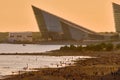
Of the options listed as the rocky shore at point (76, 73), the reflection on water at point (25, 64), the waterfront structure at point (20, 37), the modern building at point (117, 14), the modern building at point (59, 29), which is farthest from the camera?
the modern building at point (117, 14)

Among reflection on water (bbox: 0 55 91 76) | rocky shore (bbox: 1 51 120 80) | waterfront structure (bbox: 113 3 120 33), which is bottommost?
rocky shore (bbox: 1 51 120 80)

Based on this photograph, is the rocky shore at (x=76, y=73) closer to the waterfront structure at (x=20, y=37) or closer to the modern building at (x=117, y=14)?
the waterfront structure at (x=20, y=37)

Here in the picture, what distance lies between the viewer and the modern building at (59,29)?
153 meters

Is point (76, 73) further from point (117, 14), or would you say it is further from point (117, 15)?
point (117, 15)

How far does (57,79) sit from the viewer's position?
29.8 metres

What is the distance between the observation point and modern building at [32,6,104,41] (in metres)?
153

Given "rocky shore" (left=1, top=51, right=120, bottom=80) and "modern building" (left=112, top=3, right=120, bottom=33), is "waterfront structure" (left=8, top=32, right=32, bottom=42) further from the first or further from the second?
"rocky shore" (left=1, top=51, right=120, bottom=80)

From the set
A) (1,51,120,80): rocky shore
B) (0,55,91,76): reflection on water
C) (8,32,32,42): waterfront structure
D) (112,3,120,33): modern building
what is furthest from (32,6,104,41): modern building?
(1,51,120,80): rocky shore

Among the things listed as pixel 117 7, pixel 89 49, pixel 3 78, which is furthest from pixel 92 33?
pixel 3 78

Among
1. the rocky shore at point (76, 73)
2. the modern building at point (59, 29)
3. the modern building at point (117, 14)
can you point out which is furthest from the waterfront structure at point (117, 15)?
the rocky shore at point (76, 73)

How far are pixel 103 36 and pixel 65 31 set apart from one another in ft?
38.2

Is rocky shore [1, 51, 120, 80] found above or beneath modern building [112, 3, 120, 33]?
beneath

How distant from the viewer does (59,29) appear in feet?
516

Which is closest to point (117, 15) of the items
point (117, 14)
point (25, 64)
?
point (117, 14)
